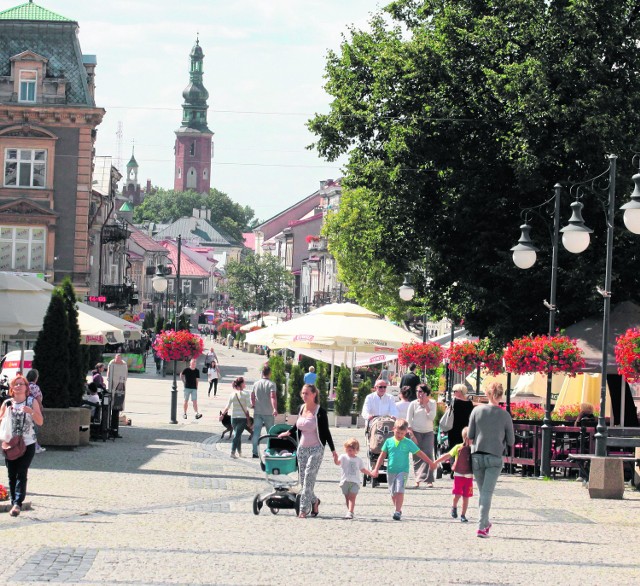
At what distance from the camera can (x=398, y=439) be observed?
55.3 feet

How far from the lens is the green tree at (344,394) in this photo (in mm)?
35000

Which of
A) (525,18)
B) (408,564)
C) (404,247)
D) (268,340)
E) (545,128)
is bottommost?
(408,564)

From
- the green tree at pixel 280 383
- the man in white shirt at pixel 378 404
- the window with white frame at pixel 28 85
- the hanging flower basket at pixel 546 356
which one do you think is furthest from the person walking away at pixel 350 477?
the window with white frame at pixel 28 85

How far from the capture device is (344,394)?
35250 mm

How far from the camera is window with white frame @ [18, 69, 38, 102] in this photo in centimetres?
5956

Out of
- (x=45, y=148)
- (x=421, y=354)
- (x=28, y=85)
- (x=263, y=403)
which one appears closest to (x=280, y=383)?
(x=421, y=354)

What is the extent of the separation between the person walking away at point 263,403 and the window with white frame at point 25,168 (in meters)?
37.1

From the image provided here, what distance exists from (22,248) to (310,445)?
45.4m

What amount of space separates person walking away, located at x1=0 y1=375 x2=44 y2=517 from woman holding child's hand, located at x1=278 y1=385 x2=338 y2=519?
2.89 meters

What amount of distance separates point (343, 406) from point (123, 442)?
9.59 m

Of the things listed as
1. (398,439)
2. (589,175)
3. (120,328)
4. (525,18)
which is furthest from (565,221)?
(398,439)

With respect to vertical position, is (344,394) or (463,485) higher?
(344,394)

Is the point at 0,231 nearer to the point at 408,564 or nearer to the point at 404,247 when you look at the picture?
the point at 404,247

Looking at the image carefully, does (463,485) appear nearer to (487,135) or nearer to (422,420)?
(422,420)
